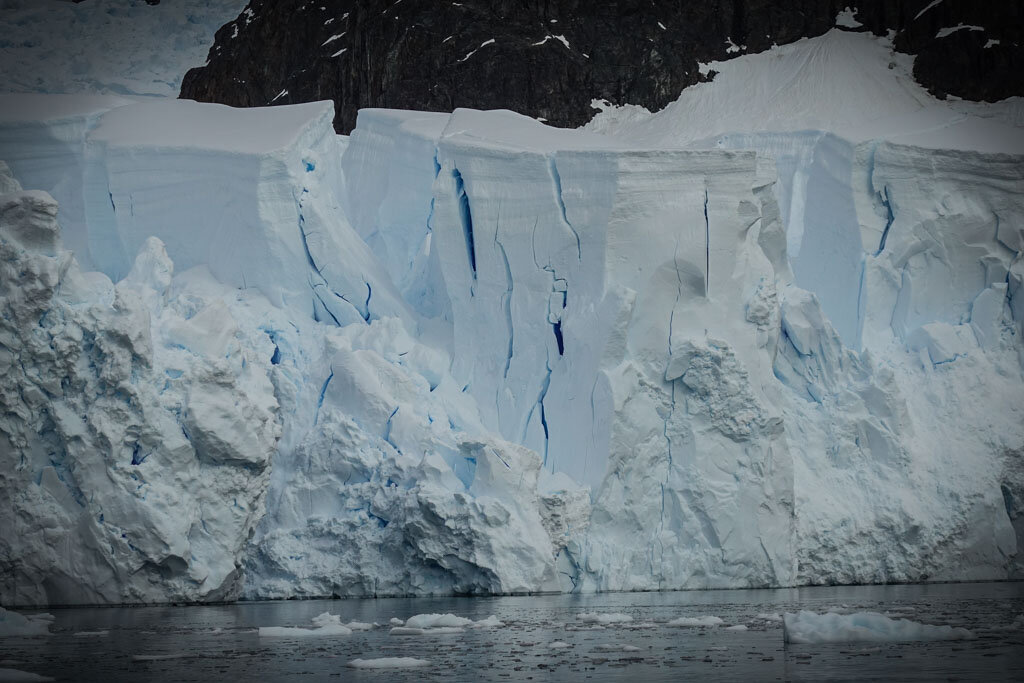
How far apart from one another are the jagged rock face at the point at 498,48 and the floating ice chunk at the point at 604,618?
13837mm

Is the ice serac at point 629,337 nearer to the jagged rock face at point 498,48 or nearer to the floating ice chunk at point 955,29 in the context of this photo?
the jagged rock face at point 498,48

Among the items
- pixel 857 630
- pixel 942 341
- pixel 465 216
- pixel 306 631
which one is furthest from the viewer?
pixel 942 341

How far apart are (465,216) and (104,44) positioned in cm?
Result: 738

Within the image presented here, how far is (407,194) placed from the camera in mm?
17734

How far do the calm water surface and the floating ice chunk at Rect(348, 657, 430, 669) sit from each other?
8cm

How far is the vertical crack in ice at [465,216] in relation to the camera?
16109 millimetres

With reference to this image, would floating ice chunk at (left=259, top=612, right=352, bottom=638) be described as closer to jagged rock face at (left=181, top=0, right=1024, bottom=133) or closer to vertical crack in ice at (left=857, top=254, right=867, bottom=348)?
vertical crack in ice at (left=857, top=254, right=867, bottom=348)

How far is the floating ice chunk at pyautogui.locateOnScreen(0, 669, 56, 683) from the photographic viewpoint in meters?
7.11

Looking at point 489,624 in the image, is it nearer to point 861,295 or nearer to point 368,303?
point 368,303

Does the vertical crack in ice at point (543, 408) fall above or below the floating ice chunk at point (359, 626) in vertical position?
above

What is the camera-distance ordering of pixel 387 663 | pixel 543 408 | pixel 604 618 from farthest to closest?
pixel 543 408, pixel 604 618, pixel 387 663

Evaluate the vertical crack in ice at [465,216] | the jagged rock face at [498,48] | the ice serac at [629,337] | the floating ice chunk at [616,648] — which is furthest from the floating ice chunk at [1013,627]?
the jagged rock face at [498,48]

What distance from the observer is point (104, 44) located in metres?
20.3

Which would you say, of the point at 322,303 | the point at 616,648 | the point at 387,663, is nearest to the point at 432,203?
the point at 322,303
